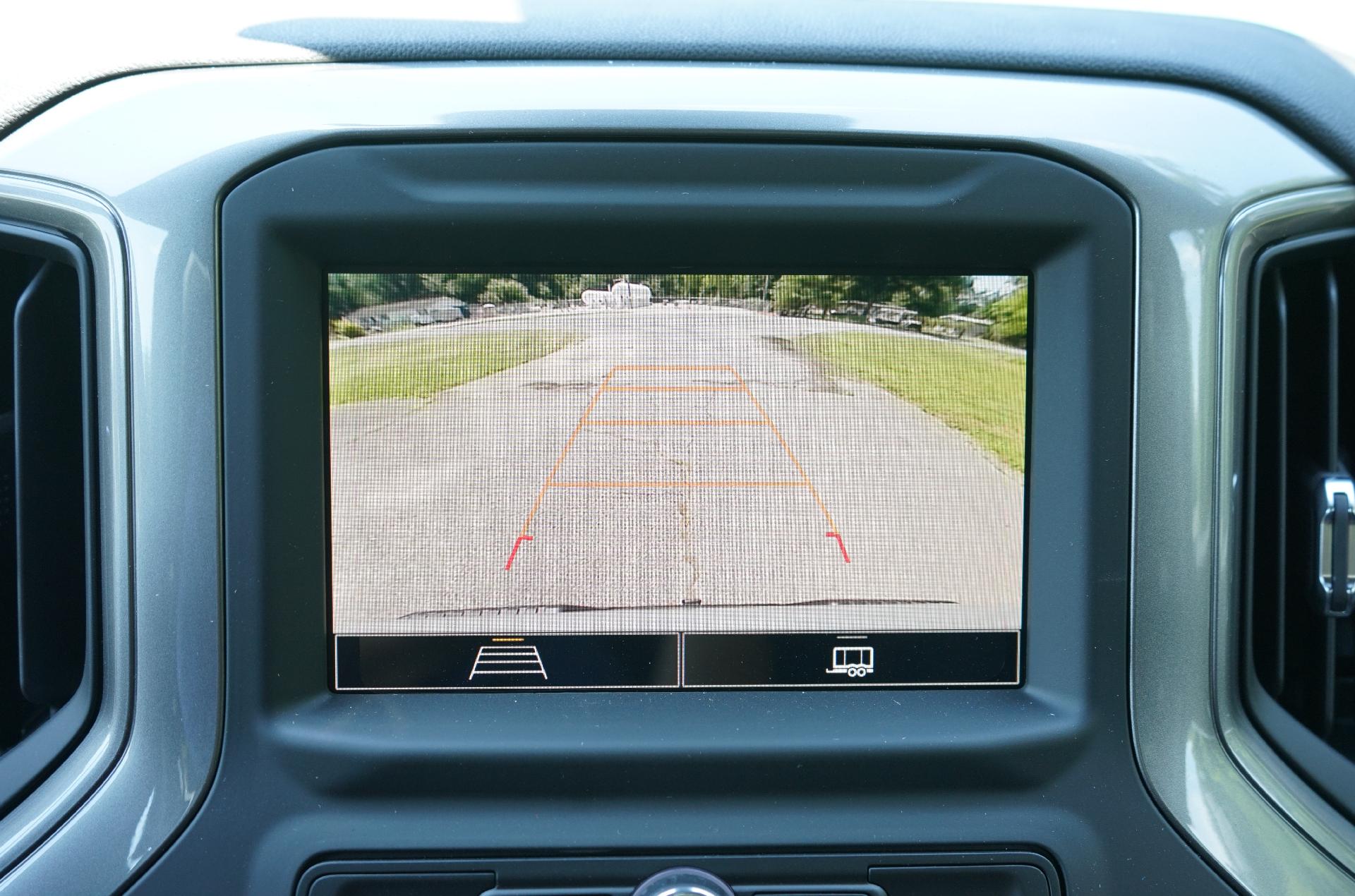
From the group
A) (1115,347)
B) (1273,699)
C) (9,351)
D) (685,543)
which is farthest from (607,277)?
(1273,699)

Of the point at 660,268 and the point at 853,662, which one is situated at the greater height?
the point at 660,268

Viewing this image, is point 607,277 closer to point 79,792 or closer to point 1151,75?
point 1151,75

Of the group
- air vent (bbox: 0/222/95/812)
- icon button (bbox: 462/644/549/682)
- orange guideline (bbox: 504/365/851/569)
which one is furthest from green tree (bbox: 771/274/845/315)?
air vent (bbox: 0/222/95/812)

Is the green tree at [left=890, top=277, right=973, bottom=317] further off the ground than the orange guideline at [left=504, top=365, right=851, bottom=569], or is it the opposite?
the green tree at [left=890, top=277, right=973, bottom=317]

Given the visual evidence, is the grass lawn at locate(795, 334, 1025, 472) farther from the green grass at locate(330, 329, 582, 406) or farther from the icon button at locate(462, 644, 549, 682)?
the icon button at locate(462, 644, 549, 682)

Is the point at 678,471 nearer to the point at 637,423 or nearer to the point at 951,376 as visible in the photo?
the point at 637,423

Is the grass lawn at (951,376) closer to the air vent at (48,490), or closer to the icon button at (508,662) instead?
the icon button at (508,662)

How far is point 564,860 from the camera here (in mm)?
1060

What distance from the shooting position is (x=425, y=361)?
108cm

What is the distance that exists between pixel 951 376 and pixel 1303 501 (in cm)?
48

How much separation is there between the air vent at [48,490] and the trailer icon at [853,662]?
0.91 meters

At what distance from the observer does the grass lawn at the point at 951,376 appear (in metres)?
1.09

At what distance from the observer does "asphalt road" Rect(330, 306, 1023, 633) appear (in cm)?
108

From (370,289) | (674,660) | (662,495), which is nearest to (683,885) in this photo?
(674,660)
